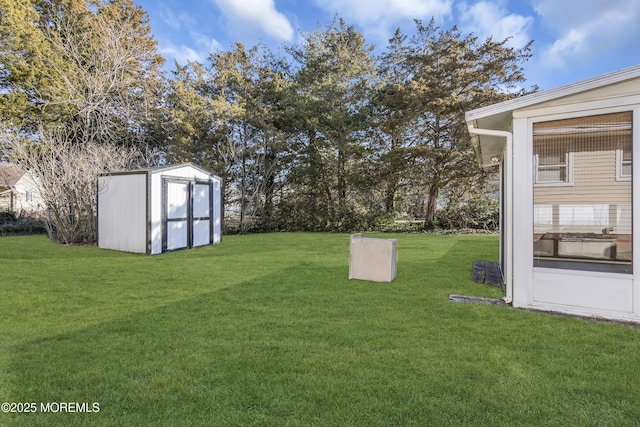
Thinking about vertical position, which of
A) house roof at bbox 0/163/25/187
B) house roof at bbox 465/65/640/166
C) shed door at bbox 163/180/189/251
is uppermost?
house roof at bbox 0/163/25/187

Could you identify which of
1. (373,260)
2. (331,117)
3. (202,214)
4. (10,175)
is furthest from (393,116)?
(10,175)

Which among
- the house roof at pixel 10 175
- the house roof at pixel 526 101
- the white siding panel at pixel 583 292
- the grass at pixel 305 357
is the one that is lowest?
the grass at pixel 305 357

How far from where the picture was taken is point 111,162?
11.4m

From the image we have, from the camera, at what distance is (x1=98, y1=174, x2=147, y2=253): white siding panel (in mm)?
8883

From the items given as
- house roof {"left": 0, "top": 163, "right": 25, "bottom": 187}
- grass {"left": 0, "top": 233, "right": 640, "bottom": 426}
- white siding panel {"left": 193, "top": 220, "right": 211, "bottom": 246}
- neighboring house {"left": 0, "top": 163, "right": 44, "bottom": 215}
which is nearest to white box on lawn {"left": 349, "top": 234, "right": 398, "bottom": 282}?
grass {"left": 0, "top": 233, "right": 640, "bottom": 426}

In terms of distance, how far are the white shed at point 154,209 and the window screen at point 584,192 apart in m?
8.19

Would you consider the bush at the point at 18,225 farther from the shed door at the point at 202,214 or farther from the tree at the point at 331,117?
the tree at the point at 331,117

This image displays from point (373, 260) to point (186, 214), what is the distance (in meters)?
6.33

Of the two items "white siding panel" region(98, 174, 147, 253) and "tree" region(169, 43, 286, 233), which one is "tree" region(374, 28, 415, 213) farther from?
"white siding panel" region(98, 174, 147, 253)

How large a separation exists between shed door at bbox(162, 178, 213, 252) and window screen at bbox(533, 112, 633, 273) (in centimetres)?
827

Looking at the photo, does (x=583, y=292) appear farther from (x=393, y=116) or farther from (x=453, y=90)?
(x=393, y=116)

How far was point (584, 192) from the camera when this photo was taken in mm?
5297

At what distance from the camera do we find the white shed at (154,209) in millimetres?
8773

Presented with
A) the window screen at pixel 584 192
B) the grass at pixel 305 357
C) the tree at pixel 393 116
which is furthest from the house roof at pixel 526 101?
the tree at pixel 393 116
